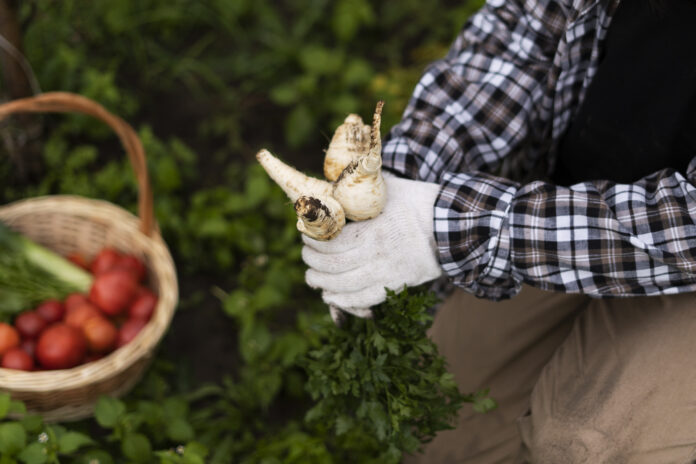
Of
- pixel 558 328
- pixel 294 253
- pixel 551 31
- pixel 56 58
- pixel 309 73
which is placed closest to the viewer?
pixel 551 31

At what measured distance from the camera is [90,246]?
233cm

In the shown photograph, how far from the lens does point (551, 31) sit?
149 centimetres

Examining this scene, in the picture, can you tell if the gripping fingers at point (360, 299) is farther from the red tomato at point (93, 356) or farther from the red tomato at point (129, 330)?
the red tomato at point (93, 356)

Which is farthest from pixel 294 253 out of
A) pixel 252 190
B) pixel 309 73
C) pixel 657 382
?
pixel 657 382

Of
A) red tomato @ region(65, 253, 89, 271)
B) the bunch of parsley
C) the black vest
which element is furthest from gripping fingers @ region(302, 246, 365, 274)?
red tomato @ region(65, 253, 89, 271)

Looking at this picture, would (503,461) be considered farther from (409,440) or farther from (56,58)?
(56,58)

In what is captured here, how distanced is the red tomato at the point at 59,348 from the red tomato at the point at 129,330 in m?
0.13

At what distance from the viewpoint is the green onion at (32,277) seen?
6.61ft

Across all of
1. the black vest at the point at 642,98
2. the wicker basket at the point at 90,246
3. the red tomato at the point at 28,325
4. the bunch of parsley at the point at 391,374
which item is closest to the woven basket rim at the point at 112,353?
the wicker basket at the point at 90,246

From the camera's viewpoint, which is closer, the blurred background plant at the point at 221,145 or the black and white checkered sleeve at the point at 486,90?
the black and white checkered sleeve at the point at 486,90

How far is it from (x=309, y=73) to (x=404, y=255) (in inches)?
69.9

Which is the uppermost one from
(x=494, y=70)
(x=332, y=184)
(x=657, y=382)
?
(x=494, y=70)

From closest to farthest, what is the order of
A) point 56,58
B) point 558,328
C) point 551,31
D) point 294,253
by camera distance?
point 551,31, point 558,328, point 294,253, point 56,58

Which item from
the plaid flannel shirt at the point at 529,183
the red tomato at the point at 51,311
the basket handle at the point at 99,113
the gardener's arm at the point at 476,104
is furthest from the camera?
the red tomato at the point at 51,311
